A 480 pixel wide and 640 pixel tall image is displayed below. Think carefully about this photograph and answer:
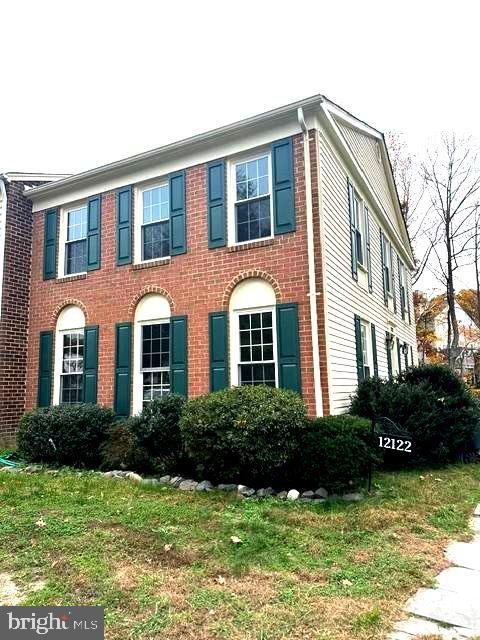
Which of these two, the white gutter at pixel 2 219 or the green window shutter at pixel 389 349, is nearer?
the white gutter at pixel 2 219

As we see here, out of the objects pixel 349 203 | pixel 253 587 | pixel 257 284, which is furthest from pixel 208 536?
pixel 349 203

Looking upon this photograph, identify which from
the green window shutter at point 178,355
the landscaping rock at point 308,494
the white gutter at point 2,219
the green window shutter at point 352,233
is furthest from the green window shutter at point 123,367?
the green window shutter at point 352,233

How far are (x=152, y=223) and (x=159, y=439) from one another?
15.7 feet

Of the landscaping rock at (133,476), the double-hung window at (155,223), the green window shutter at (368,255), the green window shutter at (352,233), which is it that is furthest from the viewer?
the green window shutter at (368,255)

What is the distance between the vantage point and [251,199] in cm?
879

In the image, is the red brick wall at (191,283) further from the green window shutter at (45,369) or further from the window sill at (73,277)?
the green window shutter at (45,369)

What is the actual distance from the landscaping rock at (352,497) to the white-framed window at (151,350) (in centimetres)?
437

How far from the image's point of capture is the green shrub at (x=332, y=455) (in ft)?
19.7

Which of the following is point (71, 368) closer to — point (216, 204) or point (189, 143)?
point (216, 204)

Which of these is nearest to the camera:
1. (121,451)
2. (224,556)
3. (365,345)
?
(224,556)

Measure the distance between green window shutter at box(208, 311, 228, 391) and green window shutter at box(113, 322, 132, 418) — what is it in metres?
2.02

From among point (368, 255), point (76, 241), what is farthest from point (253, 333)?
point (76, 241)

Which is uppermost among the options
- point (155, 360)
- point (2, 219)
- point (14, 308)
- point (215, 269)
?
point (2, 219)

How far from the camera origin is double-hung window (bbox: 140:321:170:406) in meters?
9.35
